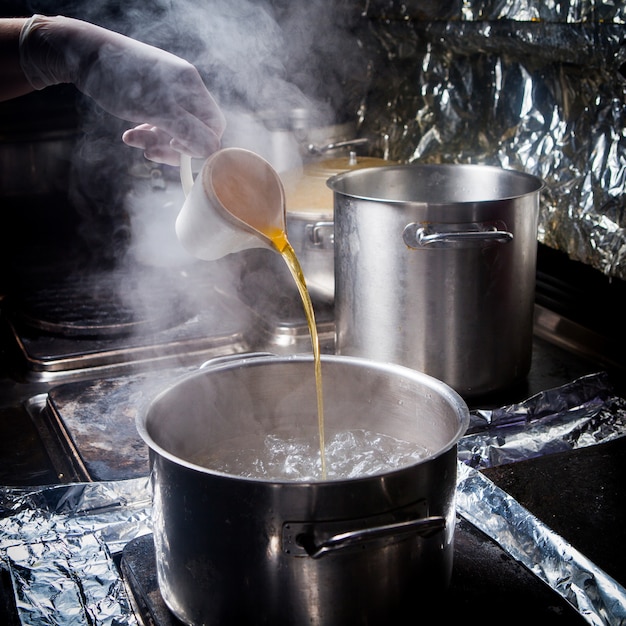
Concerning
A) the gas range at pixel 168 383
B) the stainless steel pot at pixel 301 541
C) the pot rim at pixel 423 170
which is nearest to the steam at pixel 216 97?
the gas range at pixel 168 383

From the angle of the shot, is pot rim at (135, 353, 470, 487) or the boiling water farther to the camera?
the boiling water

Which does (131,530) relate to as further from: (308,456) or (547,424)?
(547,424)

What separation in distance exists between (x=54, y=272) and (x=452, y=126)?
4.19 feet

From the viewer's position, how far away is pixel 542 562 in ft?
3.65

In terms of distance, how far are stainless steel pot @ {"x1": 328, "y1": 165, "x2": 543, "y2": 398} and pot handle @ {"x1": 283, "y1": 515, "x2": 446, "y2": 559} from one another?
0.68 m

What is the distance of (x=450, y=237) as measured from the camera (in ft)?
4.64

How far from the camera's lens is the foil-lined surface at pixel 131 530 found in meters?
1.02

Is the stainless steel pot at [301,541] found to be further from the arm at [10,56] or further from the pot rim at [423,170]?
the arm at [10,56]

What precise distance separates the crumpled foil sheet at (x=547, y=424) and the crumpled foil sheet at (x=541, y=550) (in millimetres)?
113

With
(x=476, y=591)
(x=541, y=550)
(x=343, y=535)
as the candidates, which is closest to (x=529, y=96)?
(x=541, y=550)

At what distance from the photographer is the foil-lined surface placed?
1.02m

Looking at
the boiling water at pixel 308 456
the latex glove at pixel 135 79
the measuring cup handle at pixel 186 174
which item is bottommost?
the boiling water at pixel 308 456

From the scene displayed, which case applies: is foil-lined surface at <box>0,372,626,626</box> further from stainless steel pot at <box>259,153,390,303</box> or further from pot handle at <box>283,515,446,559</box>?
stainless steel pot at <box>259,153,390,303</box>

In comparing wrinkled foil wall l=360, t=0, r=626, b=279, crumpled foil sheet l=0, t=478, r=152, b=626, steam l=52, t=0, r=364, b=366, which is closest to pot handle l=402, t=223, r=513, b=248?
wrinkled foil wall l=360, t=0, r=626, b=279
